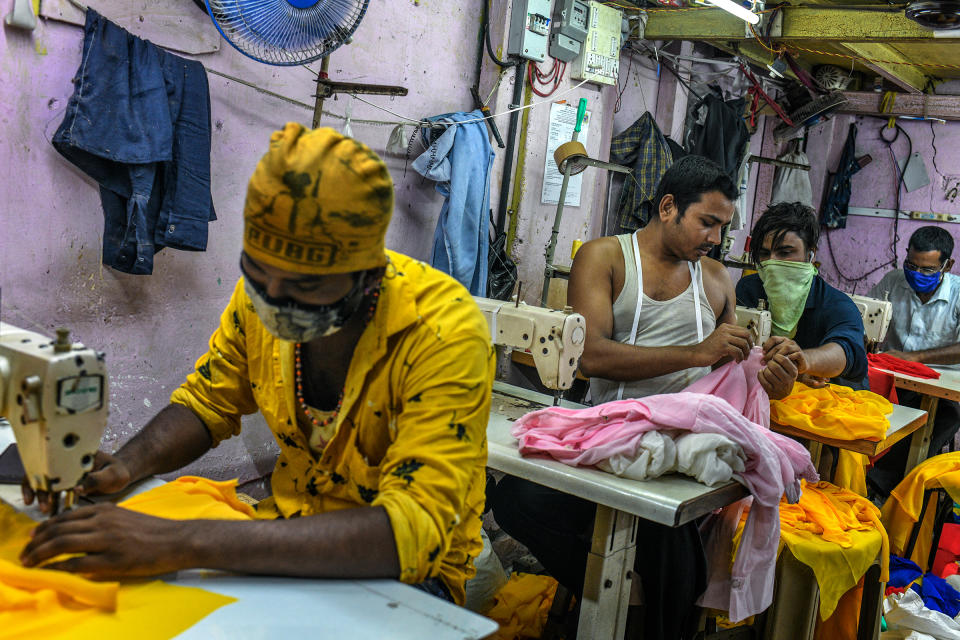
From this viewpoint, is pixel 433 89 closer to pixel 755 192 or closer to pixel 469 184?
pixel 469 184

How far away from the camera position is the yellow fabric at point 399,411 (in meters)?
1.28

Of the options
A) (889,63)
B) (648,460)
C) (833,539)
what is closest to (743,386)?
(833,539)

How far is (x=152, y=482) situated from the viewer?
1.52 m

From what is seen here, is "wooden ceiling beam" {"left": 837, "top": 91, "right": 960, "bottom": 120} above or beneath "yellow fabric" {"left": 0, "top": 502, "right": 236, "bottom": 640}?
above

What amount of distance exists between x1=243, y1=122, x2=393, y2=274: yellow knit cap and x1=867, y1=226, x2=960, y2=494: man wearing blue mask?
421cm

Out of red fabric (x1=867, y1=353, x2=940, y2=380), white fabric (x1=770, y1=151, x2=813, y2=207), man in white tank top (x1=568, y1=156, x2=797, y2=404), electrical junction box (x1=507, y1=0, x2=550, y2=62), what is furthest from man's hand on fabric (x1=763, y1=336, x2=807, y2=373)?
white fabric (x1=770, y1=151, x2=813, y2=207)

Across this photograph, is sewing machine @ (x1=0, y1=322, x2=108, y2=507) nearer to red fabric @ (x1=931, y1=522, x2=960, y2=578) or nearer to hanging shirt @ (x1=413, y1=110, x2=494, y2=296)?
hanging shirt @ (x1=413, y1=110, x2=494, y2=296)

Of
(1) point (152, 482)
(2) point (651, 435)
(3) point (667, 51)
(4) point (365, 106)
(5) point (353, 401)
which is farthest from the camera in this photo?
(3) point (667, 51)

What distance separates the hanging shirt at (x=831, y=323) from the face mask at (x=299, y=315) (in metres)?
2.46

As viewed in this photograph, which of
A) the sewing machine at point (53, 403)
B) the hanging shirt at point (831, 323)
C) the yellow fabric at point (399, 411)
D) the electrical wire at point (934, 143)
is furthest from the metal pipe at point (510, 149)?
the electrical wire at point (934, 143)

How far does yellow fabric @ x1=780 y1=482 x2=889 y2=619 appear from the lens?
7.75ft

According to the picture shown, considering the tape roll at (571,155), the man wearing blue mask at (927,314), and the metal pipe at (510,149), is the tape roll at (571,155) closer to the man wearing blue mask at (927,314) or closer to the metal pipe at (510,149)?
the metal pipe at (510,149)

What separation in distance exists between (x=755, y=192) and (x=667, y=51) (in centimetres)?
238

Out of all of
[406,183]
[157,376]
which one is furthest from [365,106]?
[157,376]
